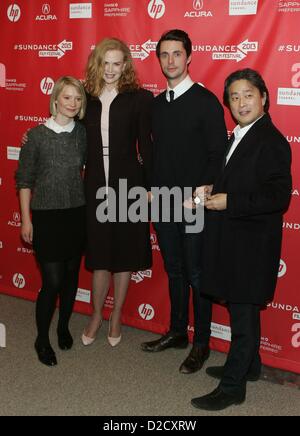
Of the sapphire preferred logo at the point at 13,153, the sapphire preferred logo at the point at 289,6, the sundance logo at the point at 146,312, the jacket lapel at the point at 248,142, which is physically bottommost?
the sundance logo at the point at 146,312

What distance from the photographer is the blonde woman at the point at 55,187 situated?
104 inches

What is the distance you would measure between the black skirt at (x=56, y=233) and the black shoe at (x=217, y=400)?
3.26ft

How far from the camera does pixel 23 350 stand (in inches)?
119

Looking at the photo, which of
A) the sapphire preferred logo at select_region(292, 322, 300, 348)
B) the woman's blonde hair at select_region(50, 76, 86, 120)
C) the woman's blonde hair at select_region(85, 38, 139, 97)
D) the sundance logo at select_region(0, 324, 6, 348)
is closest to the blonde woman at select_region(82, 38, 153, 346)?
the woman's blonde hair at select_region(85, 38, 139, 97)

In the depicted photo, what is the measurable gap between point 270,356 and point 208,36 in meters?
1.83

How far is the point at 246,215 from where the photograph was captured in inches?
86.4

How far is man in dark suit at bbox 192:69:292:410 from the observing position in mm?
2145

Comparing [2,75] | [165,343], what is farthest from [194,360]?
[2,75]

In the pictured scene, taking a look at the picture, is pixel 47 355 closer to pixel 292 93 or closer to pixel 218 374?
pixel 218 374

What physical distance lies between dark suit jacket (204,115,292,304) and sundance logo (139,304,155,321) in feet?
3.60

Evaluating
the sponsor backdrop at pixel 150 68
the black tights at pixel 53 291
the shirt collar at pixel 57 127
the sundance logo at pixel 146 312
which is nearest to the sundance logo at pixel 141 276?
the sponsor backdrop at pixel 150 68

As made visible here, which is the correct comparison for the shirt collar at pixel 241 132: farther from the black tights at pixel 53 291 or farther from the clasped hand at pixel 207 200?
the black tights at pixel 53 291

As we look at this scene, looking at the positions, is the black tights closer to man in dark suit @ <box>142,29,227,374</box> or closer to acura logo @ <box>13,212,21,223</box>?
man in dark suit @ <box>142,29,227,374</box>
